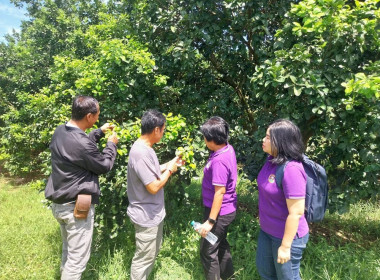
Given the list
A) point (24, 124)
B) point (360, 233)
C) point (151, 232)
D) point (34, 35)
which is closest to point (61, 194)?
point (151, 232)

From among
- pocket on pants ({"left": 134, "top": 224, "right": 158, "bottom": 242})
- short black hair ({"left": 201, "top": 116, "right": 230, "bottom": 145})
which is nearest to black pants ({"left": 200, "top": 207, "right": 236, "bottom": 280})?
pocket on pants ({"left": 134, "top": 224, "right": 158, "bottom": 242})

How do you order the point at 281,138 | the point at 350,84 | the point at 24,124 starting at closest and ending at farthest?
1. the point at 281,138
2. the point at 350,84
3. the point at 24,124

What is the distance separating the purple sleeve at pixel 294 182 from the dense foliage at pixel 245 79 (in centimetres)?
80

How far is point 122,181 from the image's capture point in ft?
10.0

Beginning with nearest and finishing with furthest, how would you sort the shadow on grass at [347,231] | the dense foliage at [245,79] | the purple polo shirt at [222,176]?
the purple polo shirt at [222,176] < the dense foliage at [245,79] < the shadow on grass at [347,231]

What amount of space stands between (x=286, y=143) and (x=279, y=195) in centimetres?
36

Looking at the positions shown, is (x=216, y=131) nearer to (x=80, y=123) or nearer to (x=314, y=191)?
(x=314, y=191)

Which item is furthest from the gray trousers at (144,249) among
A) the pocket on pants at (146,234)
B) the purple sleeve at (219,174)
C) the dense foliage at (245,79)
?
the dense foliage at (245,79)

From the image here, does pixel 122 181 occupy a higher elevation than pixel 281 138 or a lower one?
lower

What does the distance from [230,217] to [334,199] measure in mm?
1245

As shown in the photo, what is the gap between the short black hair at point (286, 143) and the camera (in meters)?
1.81

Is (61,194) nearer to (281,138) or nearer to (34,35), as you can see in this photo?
(281,138)

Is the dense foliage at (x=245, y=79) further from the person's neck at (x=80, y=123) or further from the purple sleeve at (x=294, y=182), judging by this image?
the purple sleeve at (x=294, y=182)

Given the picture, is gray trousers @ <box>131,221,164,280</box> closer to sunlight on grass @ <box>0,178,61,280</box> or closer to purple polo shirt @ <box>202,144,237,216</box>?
purple polo shirt @ <box>202,144,237,216</box>
